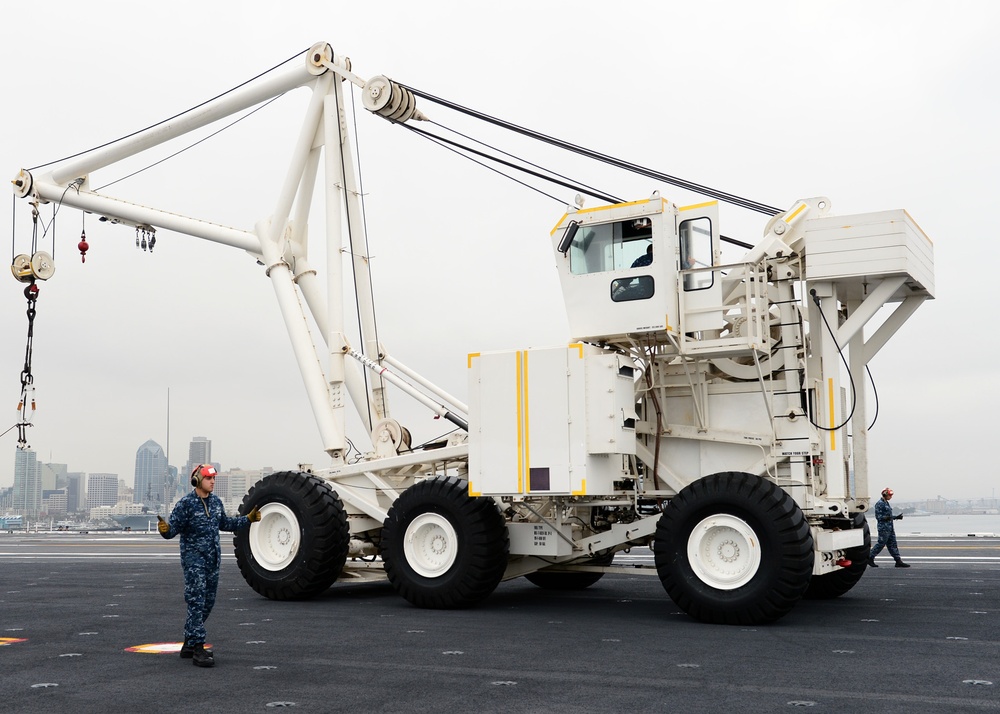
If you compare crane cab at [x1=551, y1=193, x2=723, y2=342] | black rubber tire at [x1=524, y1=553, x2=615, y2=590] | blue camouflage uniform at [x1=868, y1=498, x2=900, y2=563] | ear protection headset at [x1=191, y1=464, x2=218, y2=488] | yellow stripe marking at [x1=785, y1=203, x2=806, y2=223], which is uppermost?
yellow stripe marking at [x1=785, y1=203, x2=806, y2=223]

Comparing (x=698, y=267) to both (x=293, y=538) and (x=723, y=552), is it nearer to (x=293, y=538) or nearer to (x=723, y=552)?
(x=723, y=552)

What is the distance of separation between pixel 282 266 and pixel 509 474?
6709 millimetres

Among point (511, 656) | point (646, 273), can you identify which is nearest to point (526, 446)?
point (646, 273)

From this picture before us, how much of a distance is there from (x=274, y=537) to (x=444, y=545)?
290 centimetres

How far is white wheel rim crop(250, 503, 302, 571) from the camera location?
44.7 feet

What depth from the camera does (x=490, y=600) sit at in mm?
13633

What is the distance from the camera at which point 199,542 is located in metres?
8.70

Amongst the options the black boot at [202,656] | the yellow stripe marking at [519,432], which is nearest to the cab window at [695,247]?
the yellow stripe marking at [519,432]

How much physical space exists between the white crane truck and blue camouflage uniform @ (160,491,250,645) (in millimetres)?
3988

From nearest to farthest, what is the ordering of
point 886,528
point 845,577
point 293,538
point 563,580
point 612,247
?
point 612,247 → point 845,577 → point 293,538 → point 563,580 → point 886,528

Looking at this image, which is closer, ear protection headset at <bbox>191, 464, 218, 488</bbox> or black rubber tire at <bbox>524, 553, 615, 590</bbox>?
ear protection headset at <bbox>191, 464, 218, 488</bbox>

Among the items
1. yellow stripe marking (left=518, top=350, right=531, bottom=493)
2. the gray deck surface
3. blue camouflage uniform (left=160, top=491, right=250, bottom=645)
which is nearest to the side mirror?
yellow stripe marking (left=518, top=350, right=531, bottom=493)

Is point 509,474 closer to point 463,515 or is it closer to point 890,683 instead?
point 463,515

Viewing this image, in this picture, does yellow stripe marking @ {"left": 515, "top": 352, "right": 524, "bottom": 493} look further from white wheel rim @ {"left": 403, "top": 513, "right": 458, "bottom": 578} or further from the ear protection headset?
the ear protection headset
